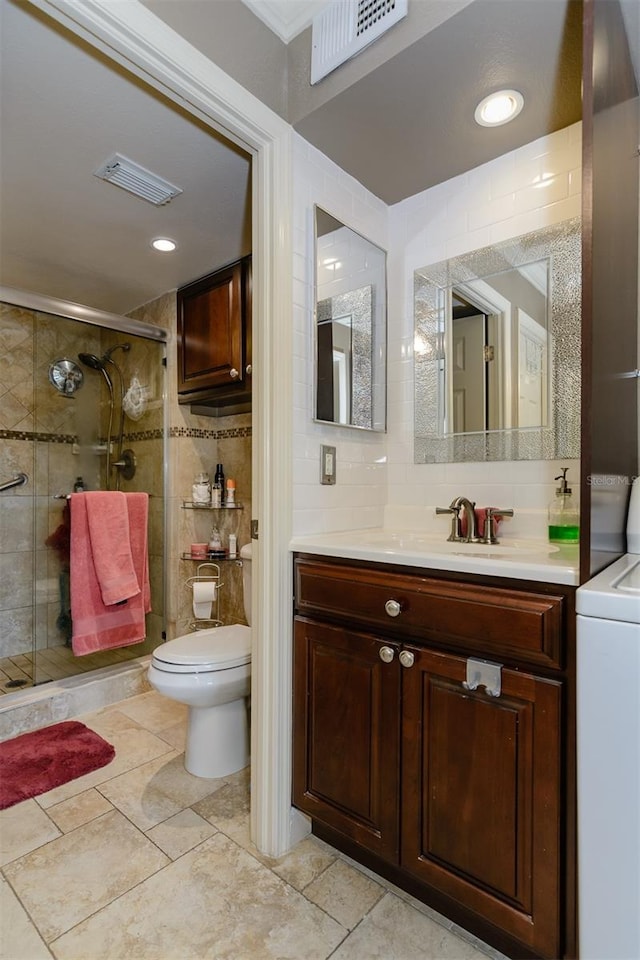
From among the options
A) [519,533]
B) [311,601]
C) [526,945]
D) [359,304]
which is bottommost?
[526,945]

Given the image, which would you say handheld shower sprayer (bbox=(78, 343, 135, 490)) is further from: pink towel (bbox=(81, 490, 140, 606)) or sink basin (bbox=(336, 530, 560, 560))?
sink basin (bbox=(336, 530, 560, 560))

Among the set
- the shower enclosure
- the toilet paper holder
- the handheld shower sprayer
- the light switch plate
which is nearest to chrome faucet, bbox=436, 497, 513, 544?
the light switch plate

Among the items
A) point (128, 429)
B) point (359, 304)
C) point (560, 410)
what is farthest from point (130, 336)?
point (560, 410)

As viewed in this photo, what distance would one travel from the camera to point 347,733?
1311 millimetres

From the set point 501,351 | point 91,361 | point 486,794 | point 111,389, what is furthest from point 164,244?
point 486,794

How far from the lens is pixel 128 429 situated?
276 cm

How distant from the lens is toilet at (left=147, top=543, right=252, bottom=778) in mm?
1718

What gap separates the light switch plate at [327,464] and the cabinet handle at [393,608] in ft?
1.75

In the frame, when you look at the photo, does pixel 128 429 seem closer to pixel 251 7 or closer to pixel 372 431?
pixel 372 431

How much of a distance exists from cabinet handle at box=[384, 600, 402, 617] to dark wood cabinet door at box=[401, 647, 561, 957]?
0.33 ft

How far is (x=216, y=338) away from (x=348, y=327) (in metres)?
0.99

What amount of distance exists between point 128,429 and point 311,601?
72.7 inches

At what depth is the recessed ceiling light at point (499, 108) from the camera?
1.36m

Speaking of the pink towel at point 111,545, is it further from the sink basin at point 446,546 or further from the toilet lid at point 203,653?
the sink basin at point 446,546
